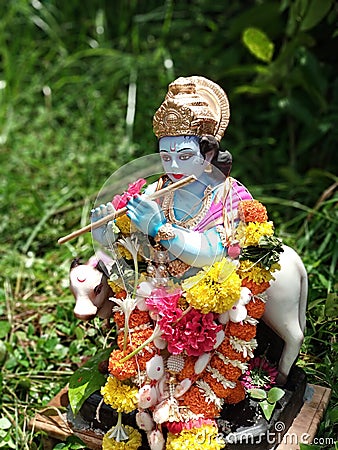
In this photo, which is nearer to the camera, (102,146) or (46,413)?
(46,413)

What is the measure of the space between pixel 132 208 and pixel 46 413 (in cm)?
69

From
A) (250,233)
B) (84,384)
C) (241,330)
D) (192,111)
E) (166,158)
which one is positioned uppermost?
(192,111)

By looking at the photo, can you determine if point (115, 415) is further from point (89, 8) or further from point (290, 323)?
point (89, 8)

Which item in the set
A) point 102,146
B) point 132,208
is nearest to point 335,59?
point 102,146

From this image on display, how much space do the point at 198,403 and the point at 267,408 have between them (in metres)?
0.18

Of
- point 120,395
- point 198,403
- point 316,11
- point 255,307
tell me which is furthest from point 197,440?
point 316,11

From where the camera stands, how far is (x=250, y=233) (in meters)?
1.63

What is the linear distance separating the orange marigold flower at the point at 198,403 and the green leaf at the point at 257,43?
5.49 feet

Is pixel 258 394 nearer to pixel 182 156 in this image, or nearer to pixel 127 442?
pixel 127 442

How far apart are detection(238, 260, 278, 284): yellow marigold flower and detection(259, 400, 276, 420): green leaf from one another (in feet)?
0.95

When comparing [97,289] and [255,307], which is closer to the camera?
[255,307]

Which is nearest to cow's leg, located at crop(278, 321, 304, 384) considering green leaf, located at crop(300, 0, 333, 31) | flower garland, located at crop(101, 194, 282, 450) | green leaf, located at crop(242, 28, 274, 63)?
flower garland, located at crop(101, 194, 282, 450)

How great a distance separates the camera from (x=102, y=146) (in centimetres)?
347

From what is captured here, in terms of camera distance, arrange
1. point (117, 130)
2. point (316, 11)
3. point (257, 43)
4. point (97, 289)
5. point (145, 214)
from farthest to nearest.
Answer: point (117, 130) < point (257, 43) < point (316, 11) < point (97, 289) < point (145, 214)
